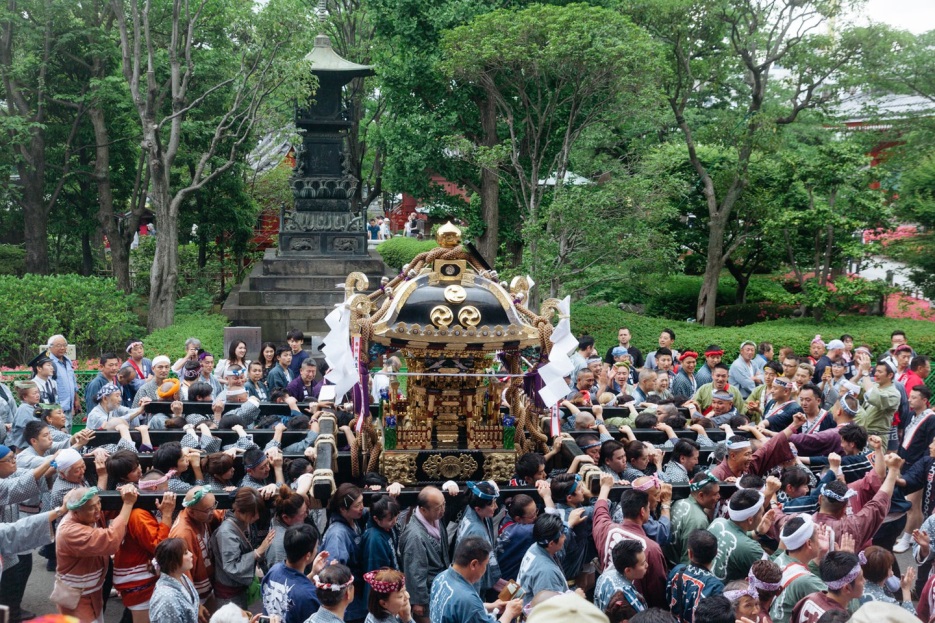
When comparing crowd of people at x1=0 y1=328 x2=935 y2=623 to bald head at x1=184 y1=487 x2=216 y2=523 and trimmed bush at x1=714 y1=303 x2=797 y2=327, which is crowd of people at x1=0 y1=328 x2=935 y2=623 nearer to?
bald head at x1=184 y1=487 x2=216 y2=523

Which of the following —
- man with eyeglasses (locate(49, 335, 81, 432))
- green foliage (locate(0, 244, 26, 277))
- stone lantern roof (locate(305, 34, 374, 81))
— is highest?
stone lantern roof (locate(305, 34, 374, 81))

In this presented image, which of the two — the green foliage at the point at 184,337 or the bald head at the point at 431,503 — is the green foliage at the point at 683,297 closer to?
the green foliage at the point at 184,337

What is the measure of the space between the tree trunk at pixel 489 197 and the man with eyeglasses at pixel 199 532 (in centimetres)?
1494

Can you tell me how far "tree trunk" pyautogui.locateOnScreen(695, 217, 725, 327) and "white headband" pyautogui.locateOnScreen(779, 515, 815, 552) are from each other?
15839mm

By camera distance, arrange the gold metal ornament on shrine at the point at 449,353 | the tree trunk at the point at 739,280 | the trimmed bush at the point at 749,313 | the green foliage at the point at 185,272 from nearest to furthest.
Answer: the gold metal ornament on shrine at the point at 449,353 < the trimmed bush at the point at 749,313 < the tree trunk at the point at 739,280 < the green foliage at the point at 185,272

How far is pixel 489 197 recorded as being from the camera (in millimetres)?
21656

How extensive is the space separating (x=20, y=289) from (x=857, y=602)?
1553 cm

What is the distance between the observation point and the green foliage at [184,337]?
15.3 m

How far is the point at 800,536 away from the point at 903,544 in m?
4.57

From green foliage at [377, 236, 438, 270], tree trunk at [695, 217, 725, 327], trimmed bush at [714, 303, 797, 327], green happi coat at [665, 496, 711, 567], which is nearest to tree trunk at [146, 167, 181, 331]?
green foliage at [377, 236, 438, 270]

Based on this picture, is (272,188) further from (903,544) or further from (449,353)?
(903,544)

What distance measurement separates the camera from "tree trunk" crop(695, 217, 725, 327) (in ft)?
69.9

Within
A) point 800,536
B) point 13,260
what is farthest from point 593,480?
point 13,260

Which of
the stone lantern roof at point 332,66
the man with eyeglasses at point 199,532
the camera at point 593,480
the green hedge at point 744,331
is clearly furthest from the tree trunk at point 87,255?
the camera at point 593,480
